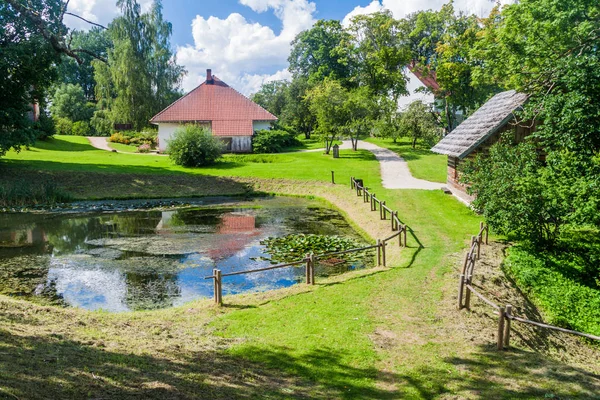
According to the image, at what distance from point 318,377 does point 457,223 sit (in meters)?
14.9

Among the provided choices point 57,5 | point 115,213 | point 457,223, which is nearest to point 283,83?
point 57,5

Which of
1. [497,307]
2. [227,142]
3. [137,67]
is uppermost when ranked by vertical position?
[137,67]

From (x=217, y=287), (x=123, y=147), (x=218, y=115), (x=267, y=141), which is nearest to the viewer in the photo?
(x=217, y=287)

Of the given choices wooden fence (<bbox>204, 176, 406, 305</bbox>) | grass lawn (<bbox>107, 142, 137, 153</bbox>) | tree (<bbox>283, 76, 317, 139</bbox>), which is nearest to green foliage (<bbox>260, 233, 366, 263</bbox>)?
wooden fence (<bbox>204, 176, 406, 305</bbox>)

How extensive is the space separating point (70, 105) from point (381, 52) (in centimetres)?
4579

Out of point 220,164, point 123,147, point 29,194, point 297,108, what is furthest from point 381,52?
point 29,194

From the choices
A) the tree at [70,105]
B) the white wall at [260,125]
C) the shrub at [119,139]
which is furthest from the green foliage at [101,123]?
the white wall at [260,125]

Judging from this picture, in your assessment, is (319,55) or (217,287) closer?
(217,287)

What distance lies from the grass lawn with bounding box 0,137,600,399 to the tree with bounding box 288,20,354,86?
1947 inches

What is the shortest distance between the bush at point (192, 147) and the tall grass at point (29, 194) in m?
10.6

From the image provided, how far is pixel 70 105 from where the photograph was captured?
69000 mm

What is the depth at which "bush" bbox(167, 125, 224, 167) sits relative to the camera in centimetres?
3981

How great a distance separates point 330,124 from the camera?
150ft

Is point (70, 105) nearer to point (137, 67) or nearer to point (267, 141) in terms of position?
point (137, 67)
